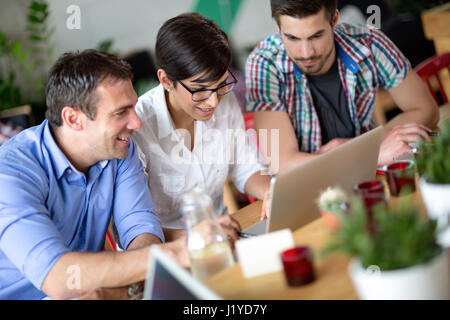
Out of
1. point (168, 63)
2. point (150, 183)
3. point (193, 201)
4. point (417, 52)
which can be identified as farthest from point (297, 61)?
point (417, 52)

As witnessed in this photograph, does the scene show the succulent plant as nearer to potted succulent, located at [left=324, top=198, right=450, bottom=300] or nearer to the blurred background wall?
potted succulent, located at [left=324, top=198, right=450, bottom=300]

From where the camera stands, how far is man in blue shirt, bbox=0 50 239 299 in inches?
53.6

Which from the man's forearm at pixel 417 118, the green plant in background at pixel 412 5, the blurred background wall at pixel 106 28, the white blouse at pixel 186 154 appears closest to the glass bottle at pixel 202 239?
the white blouse at pixel 186 154

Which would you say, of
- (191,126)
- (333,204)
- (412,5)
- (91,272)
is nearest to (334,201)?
(333,204)

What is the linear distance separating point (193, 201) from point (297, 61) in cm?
A: 117

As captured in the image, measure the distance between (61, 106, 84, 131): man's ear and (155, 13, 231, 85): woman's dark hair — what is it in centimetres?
37

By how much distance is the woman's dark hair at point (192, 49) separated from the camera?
5.84 feet

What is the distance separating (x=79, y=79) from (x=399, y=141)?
1.04 meters

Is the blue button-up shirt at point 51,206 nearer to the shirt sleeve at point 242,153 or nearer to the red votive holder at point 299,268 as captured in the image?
the shirt sleeve at point 242,153

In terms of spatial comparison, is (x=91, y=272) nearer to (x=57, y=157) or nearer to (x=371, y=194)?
(x=57, y=157)

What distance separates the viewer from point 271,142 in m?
2.20

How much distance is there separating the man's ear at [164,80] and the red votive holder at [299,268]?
3.48ft
